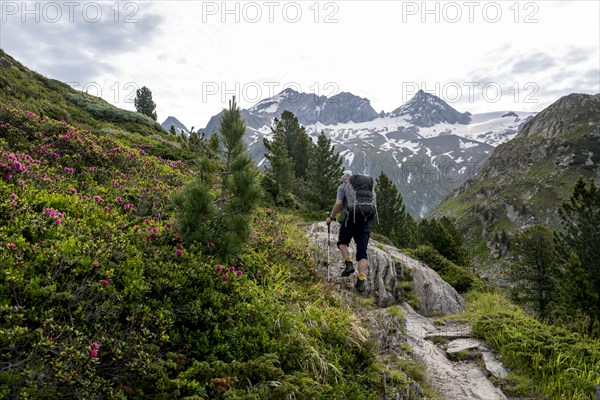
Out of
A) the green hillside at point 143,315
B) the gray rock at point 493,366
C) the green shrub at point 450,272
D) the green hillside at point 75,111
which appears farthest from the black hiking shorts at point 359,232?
the green hillside at point 75,111

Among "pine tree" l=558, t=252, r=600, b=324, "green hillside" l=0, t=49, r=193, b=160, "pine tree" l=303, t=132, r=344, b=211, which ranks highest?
"green hillside" l=0, t=49, r=193, b=160

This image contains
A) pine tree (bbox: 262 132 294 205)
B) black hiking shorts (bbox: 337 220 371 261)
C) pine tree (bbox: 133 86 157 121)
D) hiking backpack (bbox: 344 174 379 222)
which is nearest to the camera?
hiking backpack (bbox: 344 174 379 222)

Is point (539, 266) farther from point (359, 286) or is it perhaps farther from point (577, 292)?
point (359, 286)

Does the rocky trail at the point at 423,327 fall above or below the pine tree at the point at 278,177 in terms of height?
below

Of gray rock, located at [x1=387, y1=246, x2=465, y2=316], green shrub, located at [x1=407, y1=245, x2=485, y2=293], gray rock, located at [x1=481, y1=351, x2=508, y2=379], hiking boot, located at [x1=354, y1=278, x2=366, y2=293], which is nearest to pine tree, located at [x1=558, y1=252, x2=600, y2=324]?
green shrub, located at [x1=407, y1=245, x2=485, y2=293]

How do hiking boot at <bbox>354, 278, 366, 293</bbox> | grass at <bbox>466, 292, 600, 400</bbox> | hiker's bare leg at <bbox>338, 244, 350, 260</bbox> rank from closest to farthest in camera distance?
grass at <bbox>466, 292, 600, 400</bbox>
hiker's bare leg at <bbox>338, 244, 350, 260</bbox>
hiking boot at <bbox>354, 278, 366, 293</bbox>

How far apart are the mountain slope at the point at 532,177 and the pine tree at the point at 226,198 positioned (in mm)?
124905

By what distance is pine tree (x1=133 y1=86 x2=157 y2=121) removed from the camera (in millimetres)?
54094

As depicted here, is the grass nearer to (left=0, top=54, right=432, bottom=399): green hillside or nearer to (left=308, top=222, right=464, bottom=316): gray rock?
(left=0, top=54, right=432, bottom=399): green hillside

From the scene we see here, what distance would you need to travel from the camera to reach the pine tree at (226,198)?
6373 mm

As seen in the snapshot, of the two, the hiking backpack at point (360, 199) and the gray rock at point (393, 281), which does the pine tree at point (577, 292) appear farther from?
the hiking backpack at point (360, 199)

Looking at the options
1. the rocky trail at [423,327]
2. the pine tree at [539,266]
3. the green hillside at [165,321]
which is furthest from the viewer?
the pine tree at [539,266]

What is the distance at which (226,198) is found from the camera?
6.89 metres

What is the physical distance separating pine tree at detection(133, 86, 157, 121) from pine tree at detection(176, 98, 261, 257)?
53.3m
